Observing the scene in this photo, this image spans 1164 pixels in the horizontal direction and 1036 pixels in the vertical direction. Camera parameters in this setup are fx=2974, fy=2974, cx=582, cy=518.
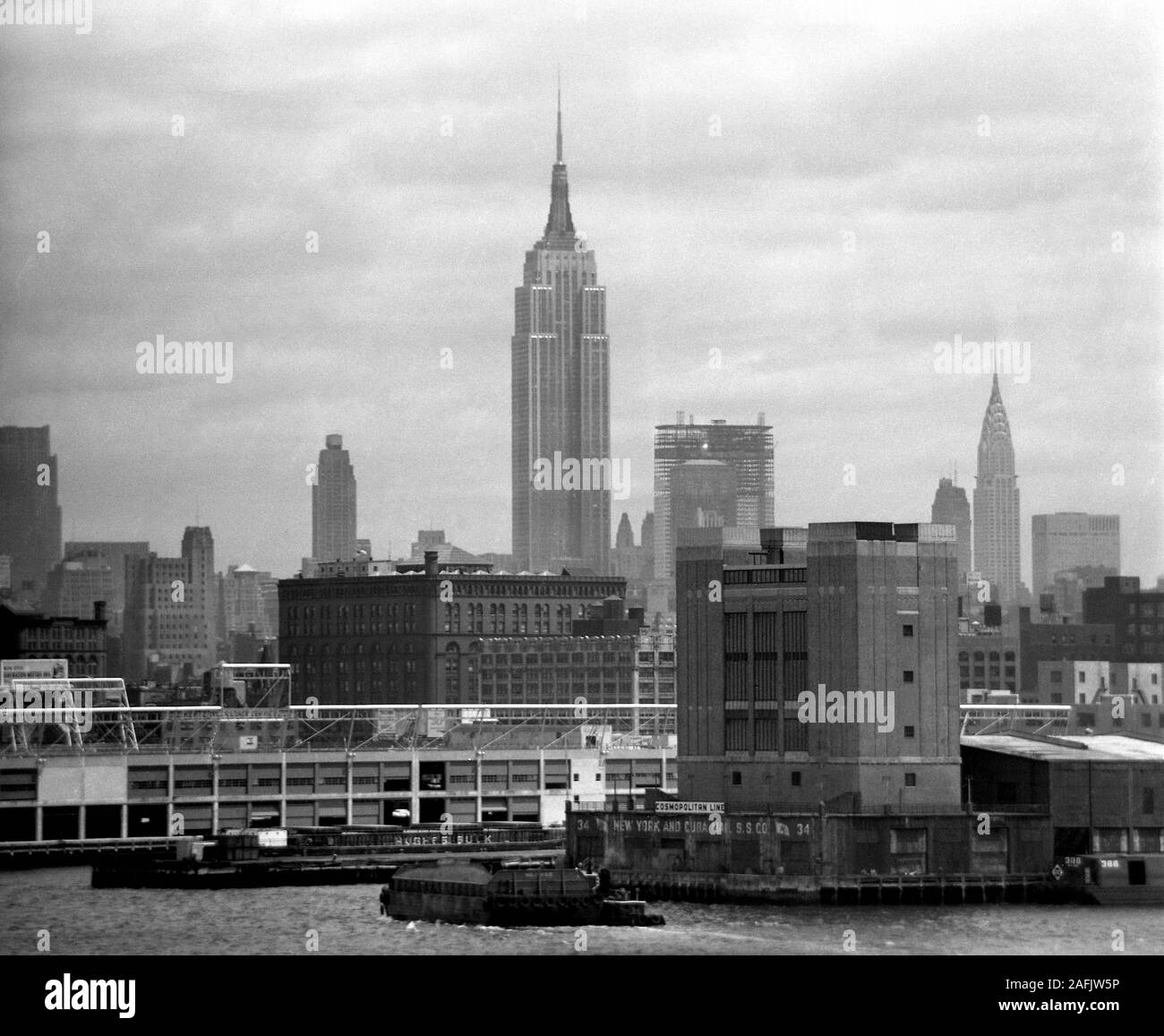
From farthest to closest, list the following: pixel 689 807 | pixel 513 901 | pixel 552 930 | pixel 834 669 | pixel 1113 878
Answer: pixel 689 807 → pixel 834 669 → pixel 1113 878 → pixel 513 901 → pixel 552 930

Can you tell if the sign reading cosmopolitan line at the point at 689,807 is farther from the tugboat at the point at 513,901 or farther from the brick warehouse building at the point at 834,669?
the tugboat at the point at 513,901

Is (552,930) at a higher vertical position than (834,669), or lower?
lower

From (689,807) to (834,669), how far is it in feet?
27.5

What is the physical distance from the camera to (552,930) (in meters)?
103

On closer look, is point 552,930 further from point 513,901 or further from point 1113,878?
point 1113,878

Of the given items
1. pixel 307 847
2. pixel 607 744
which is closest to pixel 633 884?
pixel 307 847

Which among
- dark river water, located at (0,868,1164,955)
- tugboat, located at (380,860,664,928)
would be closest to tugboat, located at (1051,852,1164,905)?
dark river water, located at (0,868,1164,955)

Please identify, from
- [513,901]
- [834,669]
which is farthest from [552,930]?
[834,669]

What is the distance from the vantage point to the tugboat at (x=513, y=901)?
4107 inches

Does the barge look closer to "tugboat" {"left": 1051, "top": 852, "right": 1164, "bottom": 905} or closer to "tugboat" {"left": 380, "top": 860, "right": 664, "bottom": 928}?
"tugboat" {"left": 380, "top": 860, "right": 664, "bottom": 928}

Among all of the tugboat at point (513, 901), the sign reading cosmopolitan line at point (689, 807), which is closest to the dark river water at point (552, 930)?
the tugboat at point (513, 901)
